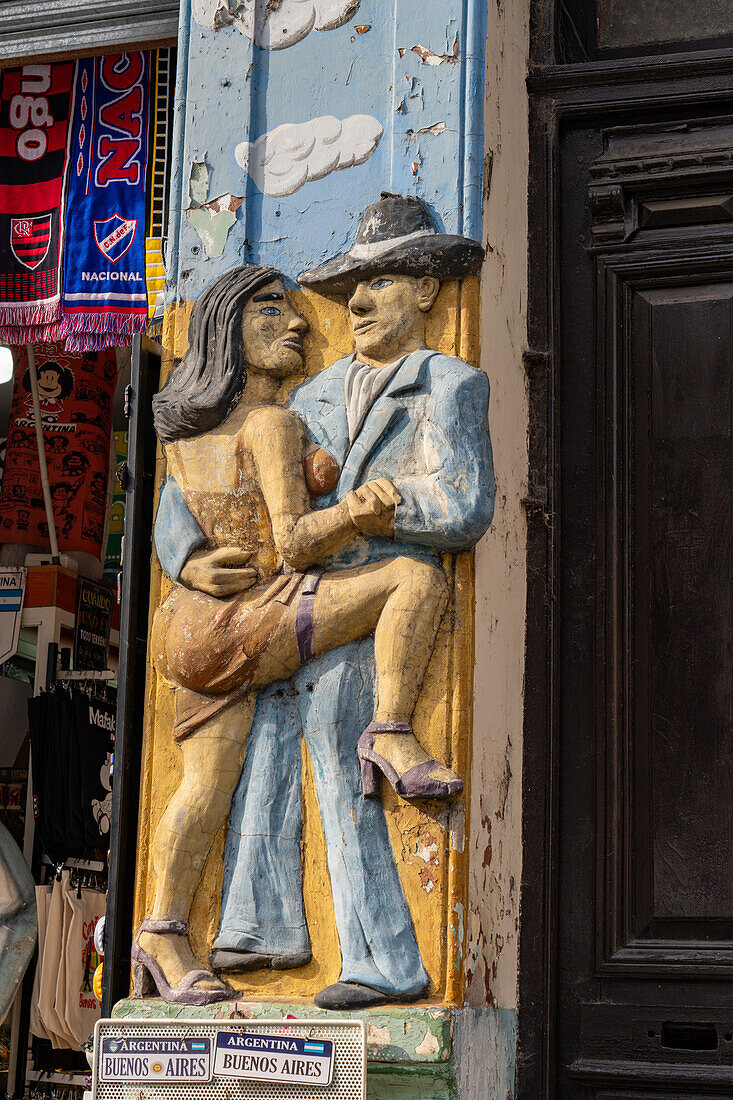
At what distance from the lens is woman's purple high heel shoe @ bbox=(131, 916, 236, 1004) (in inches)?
112

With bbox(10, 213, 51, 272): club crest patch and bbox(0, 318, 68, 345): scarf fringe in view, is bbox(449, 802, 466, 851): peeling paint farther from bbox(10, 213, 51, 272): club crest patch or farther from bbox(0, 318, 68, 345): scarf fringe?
bbox(10, 213, 51, 272): club crest patch

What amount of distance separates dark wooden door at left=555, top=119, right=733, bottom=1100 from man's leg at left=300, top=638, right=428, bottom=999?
0.57m

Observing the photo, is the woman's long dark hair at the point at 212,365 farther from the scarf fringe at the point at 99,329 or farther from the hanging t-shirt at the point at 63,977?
the hanging t-shirt at the point at 63,977

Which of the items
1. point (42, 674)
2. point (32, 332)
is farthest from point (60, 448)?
point (32, 332)

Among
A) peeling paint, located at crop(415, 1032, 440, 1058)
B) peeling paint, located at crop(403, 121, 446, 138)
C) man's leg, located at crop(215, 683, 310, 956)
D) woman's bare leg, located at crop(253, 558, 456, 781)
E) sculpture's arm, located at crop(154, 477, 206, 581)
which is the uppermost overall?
peeling paint, located at crop(403, 121, 446, 138)

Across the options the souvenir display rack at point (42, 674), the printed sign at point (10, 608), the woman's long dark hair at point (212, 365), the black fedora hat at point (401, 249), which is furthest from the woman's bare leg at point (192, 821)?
the printed sign at point (10, 608)

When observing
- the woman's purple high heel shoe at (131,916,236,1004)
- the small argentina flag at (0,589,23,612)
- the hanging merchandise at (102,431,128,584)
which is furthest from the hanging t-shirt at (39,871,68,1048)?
the woman's purple high heel shoe at (131,916,236,1004)

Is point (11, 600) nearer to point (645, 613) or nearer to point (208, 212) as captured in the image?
point (208, 212)

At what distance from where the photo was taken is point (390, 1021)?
A: 2.71 m

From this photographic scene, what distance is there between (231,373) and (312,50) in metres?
0.89

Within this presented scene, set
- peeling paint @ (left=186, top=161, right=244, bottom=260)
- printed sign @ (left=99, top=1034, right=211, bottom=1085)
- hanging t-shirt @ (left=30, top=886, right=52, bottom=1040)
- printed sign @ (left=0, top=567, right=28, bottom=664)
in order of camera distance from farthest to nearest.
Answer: printed sign @ (left=0, top=567, right=28, bottom=664)
hanging t-shirt @ (left=30, top=886, right=52, bottom=1040)
peeling paint @ (left=186, top=161, right=244, bottom=260)
printed sign @ (left=99, top=1034, right=211, bottom=1085)

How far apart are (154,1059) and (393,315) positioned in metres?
1.74

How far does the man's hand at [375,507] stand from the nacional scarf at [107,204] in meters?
1.38

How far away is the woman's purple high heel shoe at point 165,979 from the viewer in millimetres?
2850
